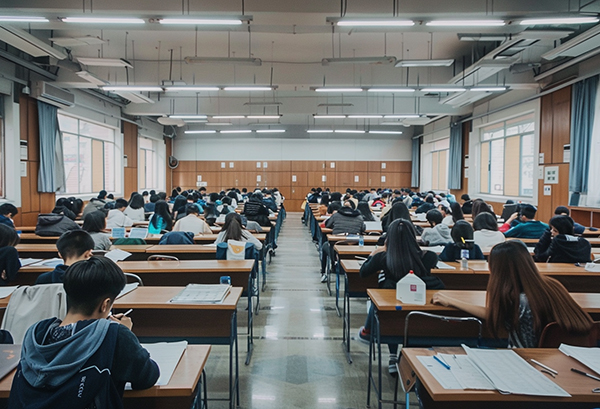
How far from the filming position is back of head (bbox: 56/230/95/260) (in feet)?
8.75

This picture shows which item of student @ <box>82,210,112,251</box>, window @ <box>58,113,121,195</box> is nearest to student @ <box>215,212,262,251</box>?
student @ <box>82,210,112,251</box>

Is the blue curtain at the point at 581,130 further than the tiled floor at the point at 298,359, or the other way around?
the blue curtain at the point at 581,130

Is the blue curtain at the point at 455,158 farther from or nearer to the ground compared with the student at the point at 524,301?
farther from the ground

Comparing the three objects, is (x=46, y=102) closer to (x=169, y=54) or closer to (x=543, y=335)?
(x=169, y=54)

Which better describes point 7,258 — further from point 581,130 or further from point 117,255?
point 581,130

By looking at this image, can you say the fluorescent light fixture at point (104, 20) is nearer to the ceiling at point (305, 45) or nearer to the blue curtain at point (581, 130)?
the ceiling at point (305, 45)

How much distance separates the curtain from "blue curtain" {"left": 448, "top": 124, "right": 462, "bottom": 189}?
1181cm

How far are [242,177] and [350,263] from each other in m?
15.6

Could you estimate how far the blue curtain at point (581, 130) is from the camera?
7.62 meters

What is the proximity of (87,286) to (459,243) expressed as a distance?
3.53 m

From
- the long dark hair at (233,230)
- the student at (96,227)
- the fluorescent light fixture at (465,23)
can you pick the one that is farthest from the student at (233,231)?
the fluorescent light fixture at (465,23)

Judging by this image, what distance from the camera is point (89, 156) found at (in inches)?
475

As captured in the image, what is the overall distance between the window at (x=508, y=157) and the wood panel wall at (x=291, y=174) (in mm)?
6621

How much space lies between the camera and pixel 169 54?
10.1 meters
